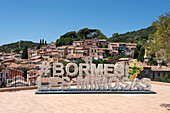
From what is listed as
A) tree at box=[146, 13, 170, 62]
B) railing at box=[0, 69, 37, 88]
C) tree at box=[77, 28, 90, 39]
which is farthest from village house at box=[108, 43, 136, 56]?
tree at box=[146, 13, 170, 62]

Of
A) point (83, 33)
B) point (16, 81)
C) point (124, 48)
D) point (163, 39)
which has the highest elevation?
point (83, 33)

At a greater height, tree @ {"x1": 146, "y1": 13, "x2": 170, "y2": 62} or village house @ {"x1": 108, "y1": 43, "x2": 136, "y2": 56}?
village house @ {"x1": 108, "y1": 43, "x2": 136, "y2": 56}

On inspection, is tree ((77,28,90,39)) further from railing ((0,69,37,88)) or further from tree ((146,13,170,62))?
tree ((146,13,170,62))

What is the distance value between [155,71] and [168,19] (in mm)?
25393

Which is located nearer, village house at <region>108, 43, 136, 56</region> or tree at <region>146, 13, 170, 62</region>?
tree at <region>146, 13, 170, 62</region>

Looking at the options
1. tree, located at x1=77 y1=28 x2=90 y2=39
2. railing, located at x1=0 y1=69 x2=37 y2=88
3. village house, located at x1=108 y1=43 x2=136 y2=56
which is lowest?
railing, located at x1=0 y1=69 x2=37 y2=88

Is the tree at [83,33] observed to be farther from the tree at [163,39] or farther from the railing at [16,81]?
the tree at [163,39]

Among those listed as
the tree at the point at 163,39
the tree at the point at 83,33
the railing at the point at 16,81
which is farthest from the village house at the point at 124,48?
the tree at the point at 163,39

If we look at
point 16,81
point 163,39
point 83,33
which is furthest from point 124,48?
point 163,39

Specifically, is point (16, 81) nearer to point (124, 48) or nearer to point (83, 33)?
point (124, 48)

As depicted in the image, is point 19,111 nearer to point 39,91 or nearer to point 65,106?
point 65,106

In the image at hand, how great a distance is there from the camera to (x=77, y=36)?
121m

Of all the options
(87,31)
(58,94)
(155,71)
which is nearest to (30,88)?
(58,94)

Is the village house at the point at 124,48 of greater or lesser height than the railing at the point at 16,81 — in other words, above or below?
above
